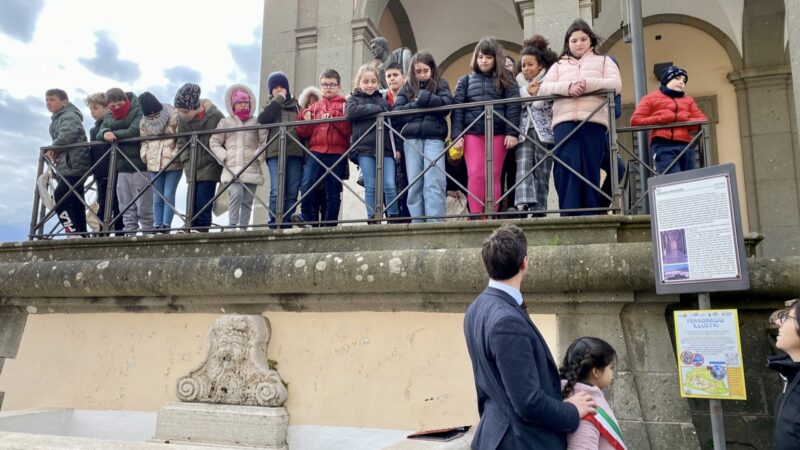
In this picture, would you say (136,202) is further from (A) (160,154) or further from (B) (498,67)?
(B) (498,67)

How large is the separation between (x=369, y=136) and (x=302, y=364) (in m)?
1.90

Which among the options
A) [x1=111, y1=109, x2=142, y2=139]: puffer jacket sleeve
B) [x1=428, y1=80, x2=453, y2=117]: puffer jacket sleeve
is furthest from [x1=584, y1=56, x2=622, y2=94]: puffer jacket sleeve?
[x1=111, y1=109, x2=142, y2=139]: puffer jacket sleeve

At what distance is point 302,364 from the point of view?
183 inches

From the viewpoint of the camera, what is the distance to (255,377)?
4.59 metres

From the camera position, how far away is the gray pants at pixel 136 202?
6113 mm

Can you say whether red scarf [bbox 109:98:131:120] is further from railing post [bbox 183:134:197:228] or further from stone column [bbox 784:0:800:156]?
stone column [bbox 784:0:800:156]

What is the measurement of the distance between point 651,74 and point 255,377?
32.6 feet

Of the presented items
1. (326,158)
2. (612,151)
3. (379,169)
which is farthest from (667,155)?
(326,158)

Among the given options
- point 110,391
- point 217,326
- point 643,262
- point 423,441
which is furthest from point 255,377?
point 643,262

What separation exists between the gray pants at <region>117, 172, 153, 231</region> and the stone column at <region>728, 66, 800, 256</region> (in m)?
8.73

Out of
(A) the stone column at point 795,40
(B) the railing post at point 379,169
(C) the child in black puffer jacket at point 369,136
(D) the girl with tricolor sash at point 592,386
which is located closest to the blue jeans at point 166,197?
(C) the child in black puffer jacket at point 369,136

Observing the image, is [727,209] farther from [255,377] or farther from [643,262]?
[255,377]

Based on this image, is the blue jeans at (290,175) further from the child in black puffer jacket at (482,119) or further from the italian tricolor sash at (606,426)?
the italian tricolor sash at (606,426)

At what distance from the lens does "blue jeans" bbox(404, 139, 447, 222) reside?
4949 millimetres
